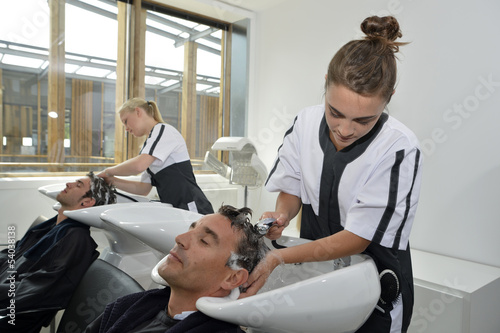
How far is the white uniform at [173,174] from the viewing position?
86.7 inches

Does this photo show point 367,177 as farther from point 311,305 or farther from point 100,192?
point 100,192

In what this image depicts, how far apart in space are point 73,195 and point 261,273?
4.11 feet

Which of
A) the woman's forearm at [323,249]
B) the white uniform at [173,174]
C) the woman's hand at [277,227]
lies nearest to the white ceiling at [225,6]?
the white uniform at [173,174]

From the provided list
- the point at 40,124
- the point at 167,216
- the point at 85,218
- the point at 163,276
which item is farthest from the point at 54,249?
the point at 40,124

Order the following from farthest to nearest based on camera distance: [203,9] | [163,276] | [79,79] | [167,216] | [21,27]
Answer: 1. [203,9]
2. [79,79]
3. [21,27]
4. [167,216]
5. [163,276]

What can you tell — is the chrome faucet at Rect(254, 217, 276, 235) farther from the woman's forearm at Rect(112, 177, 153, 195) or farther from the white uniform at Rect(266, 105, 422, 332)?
the woman's forearm at Rect(112, 177, 153, 195)

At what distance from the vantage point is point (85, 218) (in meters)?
1.55

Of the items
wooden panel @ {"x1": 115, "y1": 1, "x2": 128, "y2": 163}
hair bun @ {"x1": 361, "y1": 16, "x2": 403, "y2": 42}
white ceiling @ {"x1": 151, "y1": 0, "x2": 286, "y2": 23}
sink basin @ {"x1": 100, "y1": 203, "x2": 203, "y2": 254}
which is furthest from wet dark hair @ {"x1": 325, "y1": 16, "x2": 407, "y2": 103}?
white ceiling @ {"x1": 151, "y1": 0, "x2": 286, "y2": 23}

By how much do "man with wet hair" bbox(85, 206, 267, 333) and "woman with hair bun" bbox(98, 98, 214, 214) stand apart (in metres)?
1.10

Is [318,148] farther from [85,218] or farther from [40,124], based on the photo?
[40,124]

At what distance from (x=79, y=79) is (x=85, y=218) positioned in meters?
1.79

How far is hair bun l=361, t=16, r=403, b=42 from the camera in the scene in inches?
40.8

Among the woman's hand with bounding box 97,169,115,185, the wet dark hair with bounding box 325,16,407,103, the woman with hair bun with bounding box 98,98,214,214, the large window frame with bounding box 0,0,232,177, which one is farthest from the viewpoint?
the large window frame with bounding box 0,0,232,177

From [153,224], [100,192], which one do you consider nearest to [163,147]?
[100,192]
